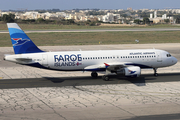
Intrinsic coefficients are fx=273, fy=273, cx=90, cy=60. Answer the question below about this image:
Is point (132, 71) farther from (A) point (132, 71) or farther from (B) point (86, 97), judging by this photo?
(B) point (86, 97)

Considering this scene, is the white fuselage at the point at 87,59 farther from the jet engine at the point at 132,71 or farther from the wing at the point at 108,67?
the jet engine at the point at 132,71

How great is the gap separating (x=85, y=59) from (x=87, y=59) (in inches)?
11.1

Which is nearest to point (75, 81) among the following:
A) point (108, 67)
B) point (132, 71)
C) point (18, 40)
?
point (108, 67)

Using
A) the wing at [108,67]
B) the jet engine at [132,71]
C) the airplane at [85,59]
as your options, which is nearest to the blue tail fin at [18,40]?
the airplane at [85,59]

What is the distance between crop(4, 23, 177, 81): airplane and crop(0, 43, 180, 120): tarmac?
1.80 m

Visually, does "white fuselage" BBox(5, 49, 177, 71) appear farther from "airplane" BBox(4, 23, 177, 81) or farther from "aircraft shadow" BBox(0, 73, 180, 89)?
"aircraft shadow" BBox(0, 73, 180, 89)

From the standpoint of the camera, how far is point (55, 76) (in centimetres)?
4184

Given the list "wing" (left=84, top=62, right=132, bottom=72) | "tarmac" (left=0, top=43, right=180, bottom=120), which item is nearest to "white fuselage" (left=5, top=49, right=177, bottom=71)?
"wing" (left=84, top=62, right=132, bottom=72)

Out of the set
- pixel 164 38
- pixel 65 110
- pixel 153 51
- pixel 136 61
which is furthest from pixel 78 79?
pixel 164 38

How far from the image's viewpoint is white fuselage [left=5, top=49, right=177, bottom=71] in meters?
36.4

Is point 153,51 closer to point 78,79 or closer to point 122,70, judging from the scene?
point 122,70

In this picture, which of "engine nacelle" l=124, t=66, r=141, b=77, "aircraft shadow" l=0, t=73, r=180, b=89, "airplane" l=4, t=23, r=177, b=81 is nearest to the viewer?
"aircraft shadow" l=0, t=73, r=180, b=89

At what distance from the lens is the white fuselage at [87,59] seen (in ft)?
119

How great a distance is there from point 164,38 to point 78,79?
231ft
